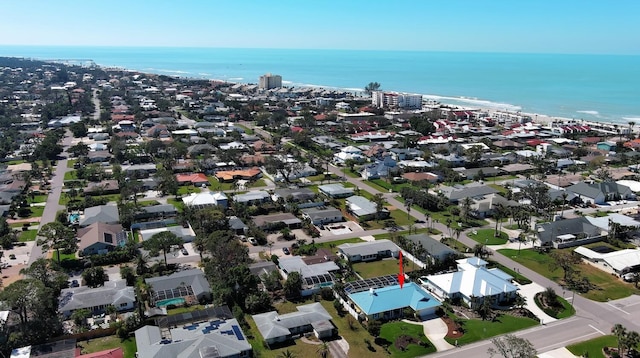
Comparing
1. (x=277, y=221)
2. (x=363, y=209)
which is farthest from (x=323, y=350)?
(x=363, y=209)

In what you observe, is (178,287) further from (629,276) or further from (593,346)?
(629,276)

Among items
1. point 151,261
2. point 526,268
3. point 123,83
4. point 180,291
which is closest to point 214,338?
point 180,291

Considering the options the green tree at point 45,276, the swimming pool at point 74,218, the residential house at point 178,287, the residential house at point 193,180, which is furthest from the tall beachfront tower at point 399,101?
the green tree at point 45,276

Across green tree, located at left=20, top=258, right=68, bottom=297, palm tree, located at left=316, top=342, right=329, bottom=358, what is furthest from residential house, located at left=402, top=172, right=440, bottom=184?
green tree, located at left=20, top=258, right=68, bottom=297

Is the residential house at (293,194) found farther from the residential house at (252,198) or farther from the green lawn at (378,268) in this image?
the green lawn at (378,268)

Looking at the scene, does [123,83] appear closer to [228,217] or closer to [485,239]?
[228,217]

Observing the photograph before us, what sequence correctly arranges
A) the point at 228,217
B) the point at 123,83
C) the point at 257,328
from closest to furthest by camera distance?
1. the point at 257,328
2. the point at 228,217
3. the point at 123,83
